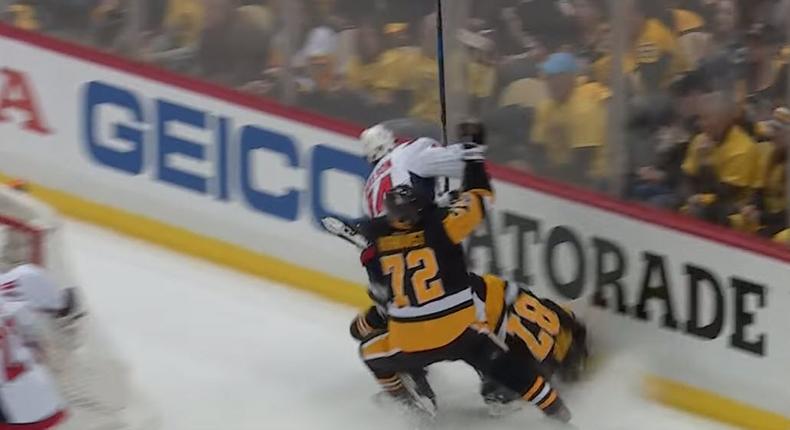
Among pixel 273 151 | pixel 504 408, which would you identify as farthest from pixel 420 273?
pixel 273 151

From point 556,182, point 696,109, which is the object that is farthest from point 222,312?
point 696,109

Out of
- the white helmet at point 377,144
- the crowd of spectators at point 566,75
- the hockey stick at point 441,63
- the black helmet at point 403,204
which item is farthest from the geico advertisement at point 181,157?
the black helmet at point 403,204

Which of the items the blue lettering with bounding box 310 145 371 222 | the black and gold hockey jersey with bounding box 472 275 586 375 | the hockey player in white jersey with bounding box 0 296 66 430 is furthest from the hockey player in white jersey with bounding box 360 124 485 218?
the hockey player in white jersey with bounding box 0 296 66 430

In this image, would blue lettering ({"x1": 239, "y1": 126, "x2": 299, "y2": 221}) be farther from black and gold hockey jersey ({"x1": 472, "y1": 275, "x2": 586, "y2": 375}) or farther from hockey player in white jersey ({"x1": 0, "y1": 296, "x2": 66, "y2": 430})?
hockey player in white jersey ({"x1": 0, "y1": 296, "x2": 66, "y2": 430})

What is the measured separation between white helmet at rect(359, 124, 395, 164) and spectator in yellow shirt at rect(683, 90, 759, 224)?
927 millimetres

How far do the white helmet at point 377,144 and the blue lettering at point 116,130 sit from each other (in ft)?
6.30

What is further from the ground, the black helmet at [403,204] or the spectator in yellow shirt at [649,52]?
the spectator in yellow shirt at [649,52]

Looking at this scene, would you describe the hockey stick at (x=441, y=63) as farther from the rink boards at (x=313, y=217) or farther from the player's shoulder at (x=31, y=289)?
the player's shoulder at (x=31, y=289)

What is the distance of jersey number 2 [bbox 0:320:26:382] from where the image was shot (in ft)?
16.3

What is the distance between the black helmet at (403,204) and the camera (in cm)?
535

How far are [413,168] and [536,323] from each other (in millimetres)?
646

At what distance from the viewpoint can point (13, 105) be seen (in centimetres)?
788

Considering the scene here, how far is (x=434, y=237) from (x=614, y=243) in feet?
2.53

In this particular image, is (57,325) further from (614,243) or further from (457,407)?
(614,243)
